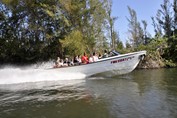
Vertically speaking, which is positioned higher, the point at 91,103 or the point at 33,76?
the point at 33,76

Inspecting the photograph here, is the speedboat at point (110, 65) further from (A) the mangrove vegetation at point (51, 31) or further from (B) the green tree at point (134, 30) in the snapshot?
(B) the green tree at point (134, 30)

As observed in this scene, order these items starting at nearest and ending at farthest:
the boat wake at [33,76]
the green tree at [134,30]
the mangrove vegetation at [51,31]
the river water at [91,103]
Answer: the river water at [91,103] < the boat wake at [33,76] < the mangrove vegetation at [51,31] < the green tree at [134,30]

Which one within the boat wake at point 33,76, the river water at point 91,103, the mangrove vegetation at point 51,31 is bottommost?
the river water at point 91,103

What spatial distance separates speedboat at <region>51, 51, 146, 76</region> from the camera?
21.0 metres

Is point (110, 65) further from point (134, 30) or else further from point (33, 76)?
point (134, 30)

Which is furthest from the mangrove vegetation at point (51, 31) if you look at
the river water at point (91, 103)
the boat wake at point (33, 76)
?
the river water at point (91, 103)

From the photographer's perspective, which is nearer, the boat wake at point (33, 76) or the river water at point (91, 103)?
the river water at point (91, 103)

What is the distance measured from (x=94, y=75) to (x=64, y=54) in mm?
10693

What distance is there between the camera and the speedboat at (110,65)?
21031 millimetres

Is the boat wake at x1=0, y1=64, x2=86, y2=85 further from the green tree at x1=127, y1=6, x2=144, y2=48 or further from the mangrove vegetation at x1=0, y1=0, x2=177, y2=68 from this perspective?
the green tree at x1=127, y1=6, x2=144, y2=48

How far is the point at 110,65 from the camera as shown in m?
21.1

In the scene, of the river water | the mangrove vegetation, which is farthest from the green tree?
the river water

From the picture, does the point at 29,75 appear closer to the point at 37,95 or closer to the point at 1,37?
the point at 37,95

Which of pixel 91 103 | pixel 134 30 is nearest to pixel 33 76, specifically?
pixel 91 103
